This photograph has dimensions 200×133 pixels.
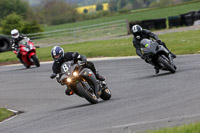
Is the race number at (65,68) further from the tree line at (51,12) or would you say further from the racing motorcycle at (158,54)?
the tree line at (51,12)

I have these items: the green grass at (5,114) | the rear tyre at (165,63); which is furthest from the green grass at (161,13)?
the green grass at (5,114)

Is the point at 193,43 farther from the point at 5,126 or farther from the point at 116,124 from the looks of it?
the point at 116,124

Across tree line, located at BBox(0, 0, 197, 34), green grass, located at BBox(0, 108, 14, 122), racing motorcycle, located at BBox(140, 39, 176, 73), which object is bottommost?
tree line, located at BBox(0, 0, 197, 34)

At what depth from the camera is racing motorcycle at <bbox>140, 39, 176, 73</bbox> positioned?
528 inches

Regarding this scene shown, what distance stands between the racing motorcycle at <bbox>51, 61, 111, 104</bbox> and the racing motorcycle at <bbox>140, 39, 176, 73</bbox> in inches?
122

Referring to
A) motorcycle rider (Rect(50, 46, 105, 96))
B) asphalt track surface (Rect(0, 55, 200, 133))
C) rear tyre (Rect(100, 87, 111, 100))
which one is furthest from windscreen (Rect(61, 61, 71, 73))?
rear tyre (Rect(100, 87, 111, 100))

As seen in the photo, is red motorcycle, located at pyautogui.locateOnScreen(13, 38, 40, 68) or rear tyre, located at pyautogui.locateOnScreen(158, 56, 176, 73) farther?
red motorcycle, located at pyautogui.locateOnScreen(13, 38, 40, 68)

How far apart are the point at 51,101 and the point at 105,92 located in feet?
7.84

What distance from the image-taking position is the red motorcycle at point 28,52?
73.1ft

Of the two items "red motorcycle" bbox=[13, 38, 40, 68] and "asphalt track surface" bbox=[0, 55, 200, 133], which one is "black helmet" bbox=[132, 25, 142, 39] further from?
"red motorcycle" bbox=[13, 38, 40, 68]

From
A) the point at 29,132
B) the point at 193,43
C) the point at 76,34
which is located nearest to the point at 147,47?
the point at 29,132

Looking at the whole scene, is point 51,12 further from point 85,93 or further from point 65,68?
point 85,93

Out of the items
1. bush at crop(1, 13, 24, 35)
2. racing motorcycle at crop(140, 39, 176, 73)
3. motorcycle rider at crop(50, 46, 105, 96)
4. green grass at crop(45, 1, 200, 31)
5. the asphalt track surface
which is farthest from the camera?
green grass at crop(45, 1, 200, 31)

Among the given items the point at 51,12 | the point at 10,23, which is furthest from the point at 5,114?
the point at 51,12
